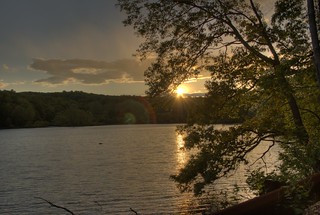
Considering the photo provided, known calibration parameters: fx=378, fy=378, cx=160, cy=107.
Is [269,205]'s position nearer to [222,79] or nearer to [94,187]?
[222,79]

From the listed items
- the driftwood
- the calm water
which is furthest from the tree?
the calm water

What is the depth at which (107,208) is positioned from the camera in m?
38.6

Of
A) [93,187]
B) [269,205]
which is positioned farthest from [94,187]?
[269,205]

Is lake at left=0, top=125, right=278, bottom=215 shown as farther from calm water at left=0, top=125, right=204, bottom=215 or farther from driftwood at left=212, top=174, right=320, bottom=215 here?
driftwood at left=212, top=174, right=320, bottom=215

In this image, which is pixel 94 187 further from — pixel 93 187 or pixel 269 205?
pixel 269 205

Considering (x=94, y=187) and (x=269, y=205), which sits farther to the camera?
(x=94, y=187)

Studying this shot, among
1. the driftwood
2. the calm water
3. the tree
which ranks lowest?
the calm water

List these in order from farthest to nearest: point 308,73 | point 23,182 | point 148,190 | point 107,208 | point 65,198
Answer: point 23,182 → point 148,190 → point 65,198 → point 107,208 → point 308,73

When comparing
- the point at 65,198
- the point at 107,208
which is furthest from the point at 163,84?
the point at 65,198

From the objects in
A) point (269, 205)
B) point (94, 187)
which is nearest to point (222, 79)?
point (269, 205)

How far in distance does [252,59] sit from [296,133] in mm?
4855

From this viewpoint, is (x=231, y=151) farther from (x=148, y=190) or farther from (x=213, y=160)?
(x=148, y=190)

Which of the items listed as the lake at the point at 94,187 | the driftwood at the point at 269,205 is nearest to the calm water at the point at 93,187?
the lake at the point at 94,187

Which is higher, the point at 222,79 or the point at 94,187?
the point at 222,79
